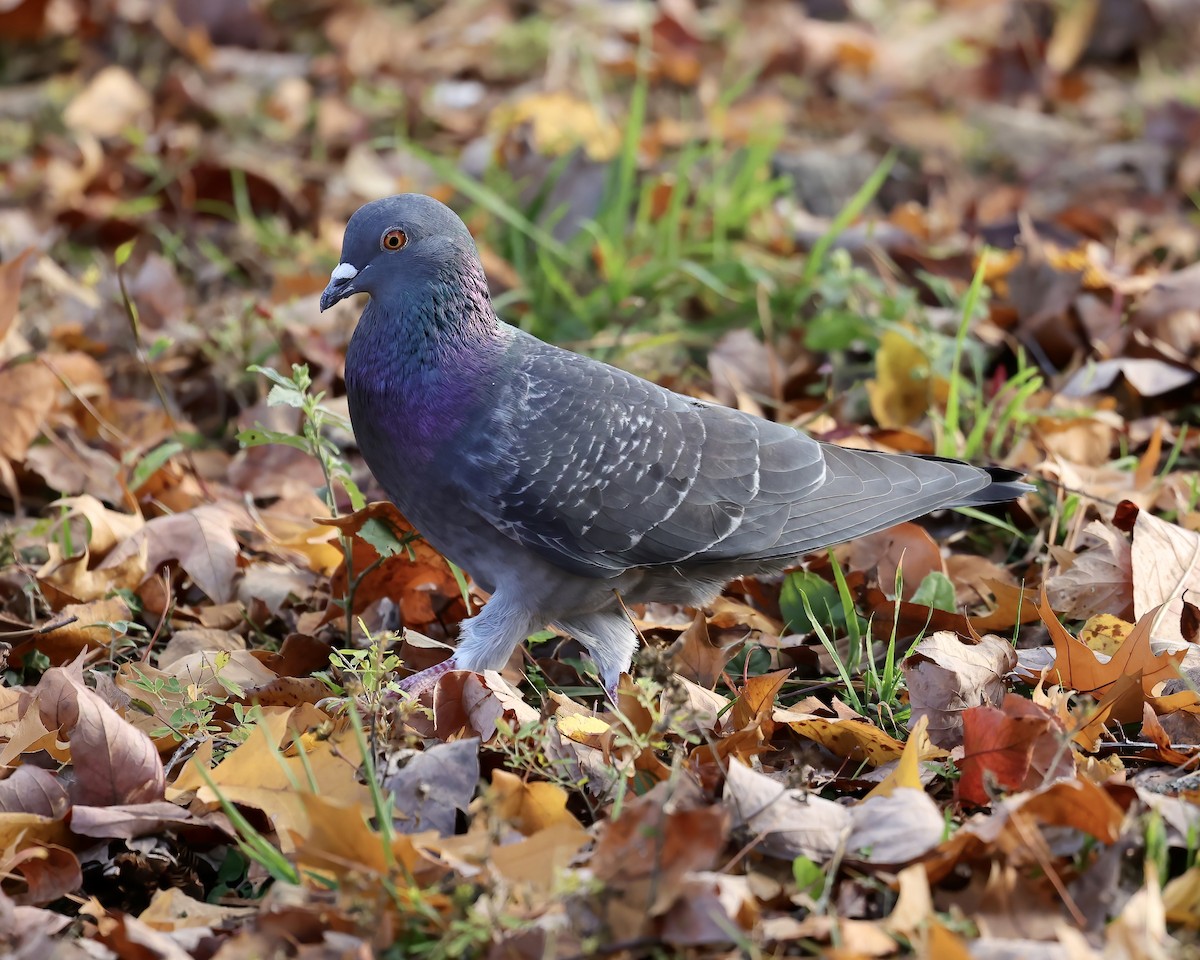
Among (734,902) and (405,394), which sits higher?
(405,394)

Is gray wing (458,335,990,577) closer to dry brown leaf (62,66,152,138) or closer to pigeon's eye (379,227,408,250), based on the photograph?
pigeon's eye (379,227,408,250)

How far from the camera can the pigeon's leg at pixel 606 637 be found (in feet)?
11.5

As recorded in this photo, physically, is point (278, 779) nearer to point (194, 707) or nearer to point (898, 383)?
point (194, 707)

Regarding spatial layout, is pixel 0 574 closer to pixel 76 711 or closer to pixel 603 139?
pixel 76 711

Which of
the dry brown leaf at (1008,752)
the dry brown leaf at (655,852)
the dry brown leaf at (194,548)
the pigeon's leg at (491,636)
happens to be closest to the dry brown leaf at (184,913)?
the dry brown leaf at (655,852)

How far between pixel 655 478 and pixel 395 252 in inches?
34.7

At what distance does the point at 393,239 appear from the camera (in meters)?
3.43

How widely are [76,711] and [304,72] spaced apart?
5.29 m

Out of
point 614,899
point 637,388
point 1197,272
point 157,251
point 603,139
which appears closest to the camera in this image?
point 614,899

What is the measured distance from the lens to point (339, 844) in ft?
7.75

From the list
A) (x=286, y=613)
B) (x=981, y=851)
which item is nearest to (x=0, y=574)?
(x=286, y=613)

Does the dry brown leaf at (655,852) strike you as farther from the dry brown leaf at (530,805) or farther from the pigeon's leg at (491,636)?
the pigeon's leg at (491,636)

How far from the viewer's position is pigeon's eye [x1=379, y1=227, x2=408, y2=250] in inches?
135

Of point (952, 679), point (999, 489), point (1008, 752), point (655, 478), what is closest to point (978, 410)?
point (999, 489)
